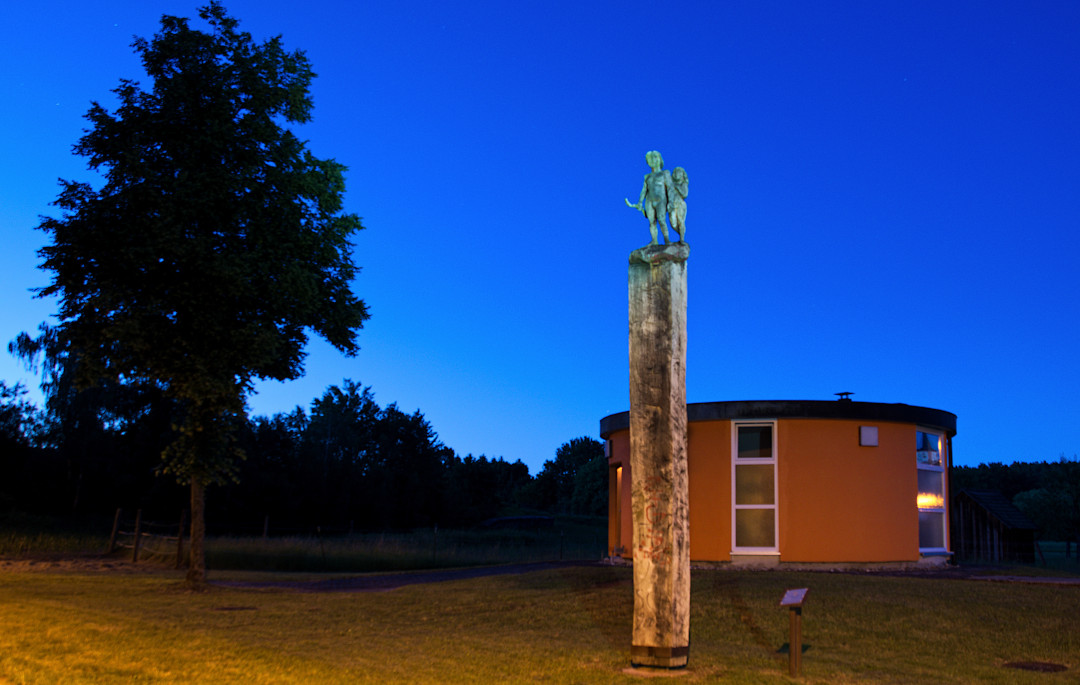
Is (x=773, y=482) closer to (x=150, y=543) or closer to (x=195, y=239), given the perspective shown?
(x=195, y=239)

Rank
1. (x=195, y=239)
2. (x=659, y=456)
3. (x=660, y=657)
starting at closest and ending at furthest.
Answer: (x=660, y=657) < (x=659, y=456) < (x=195, y=239)

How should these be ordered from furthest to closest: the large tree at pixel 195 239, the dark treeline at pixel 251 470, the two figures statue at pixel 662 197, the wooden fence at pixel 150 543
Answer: the dark treeline at pixel 251 470, the wooden fence at pixel 150 543, the large tree at pixel 195 239, the two figures statue at pixel 662 197

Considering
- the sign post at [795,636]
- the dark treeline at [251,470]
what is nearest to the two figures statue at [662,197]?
the sign post at [795,636]

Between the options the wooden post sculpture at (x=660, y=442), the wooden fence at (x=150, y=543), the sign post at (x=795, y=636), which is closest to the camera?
the sign post at (x=795, y=636)

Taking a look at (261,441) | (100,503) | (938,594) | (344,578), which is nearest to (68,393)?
(100,503)

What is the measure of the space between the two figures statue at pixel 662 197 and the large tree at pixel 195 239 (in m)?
8.68

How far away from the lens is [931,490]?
59.3 ft

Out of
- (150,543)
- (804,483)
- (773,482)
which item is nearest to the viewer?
(804,483)

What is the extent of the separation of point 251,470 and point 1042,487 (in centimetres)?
4940

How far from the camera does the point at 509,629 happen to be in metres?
9.98

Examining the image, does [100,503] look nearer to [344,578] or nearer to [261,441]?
[261,441]

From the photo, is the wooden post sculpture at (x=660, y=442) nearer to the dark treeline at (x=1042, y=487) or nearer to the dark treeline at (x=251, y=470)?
the dark treeline at (x=1042, y=487)

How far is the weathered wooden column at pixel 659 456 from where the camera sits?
291 inches

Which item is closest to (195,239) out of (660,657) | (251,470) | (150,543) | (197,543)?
(197,543)
